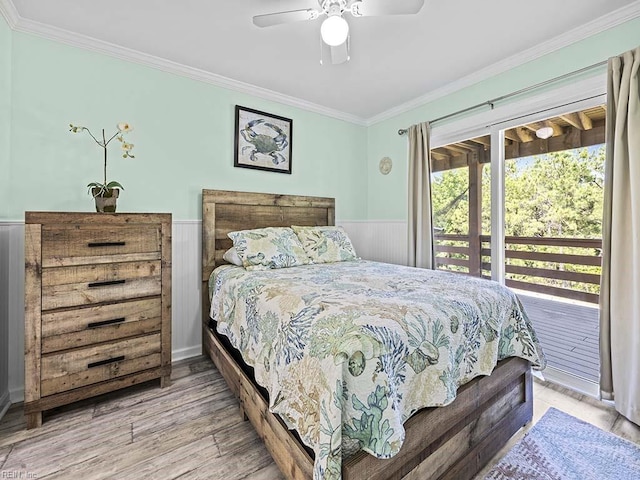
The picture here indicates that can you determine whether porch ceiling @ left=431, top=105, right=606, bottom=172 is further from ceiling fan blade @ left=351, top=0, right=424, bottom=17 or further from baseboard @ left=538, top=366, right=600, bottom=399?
baseboard @ left=538, top=366, right=600, bottom=399

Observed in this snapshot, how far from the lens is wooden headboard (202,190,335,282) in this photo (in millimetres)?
2623

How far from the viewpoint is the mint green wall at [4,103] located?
183cm

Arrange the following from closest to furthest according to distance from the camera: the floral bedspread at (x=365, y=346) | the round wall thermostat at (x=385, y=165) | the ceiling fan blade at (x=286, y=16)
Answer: the floral bedspread at (x=365, y=346) < the ceiling fan blade at (x=286, y=16) < the round wall thermostat at (x=385, y=165)

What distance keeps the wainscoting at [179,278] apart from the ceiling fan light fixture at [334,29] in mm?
1839

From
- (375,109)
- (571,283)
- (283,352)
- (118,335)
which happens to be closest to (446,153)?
(375,109)

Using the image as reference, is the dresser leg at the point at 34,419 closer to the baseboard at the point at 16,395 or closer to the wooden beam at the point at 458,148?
the baseboard at the point at 16,395

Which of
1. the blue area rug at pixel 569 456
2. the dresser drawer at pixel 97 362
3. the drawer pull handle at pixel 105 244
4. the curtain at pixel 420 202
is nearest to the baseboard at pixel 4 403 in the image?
the dresser drawer at pixel 97 362

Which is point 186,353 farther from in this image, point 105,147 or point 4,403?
point 105,147

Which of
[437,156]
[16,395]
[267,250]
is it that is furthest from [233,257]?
[437,156]

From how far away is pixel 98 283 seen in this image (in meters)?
1.83

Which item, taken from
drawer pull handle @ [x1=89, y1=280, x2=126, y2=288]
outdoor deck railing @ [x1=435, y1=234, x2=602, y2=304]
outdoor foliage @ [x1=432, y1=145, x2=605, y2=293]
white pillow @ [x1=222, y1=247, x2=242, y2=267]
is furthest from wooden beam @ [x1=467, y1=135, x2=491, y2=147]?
drawer pull handle @ [x1=89, y1=280, x2=126, y2=288]

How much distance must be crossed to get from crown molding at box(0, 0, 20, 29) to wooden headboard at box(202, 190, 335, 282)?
156 cm

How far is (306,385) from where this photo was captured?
3.45ft

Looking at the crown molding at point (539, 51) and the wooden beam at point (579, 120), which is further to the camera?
the wooden beam at point (579, 120)
